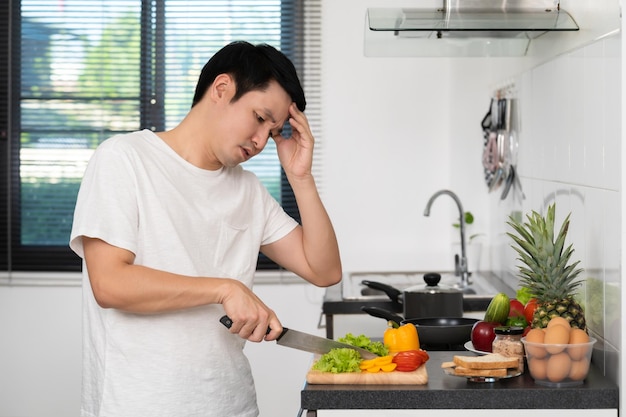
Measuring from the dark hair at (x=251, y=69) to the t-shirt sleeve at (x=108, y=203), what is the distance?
0.25 metres

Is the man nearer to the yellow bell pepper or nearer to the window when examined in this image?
the yellow bell pepper

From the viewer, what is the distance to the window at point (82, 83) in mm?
3900

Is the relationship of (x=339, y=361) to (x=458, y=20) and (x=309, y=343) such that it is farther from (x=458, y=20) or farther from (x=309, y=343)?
(x=458, y=20)

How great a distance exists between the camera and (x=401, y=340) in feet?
6.11

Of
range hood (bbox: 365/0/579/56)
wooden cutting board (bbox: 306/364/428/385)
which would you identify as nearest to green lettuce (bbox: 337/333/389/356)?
wooden cutting board (bbox: 306/364/428/385)

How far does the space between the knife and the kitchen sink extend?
1.13m

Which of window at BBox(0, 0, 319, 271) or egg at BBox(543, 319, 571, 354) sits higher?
window at BBox(0, 0, 319, 271)

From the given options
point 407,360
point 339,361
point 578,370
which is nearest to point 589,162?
point 578,370

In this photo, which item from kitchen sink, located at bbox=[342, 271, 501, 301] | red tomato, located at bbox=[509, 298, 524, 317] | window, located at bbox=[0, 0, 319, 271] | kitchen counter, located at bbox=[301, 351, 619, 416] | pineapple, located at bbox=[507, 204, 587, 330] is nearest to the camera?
kitchen counter, located at bbox=[301, 351, 619, 416]

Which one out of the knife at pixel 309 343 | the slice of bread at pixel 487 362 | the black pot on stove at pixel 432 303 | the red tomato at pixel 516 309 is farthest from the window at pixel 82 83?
the slice of bread at pixel 487 362

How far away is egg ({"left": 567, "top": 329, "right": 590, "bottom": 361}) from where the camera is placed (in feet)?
5.35

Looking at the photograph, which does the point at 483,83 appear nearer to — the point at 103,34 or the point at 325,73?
the point at 325,73

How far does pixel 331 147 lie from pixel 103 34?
115 cm

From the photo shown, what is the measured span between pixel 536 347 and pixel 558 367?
56 mm
